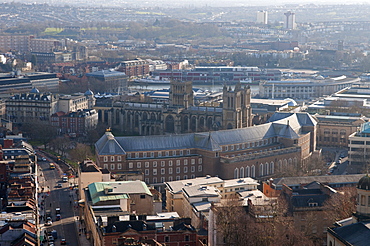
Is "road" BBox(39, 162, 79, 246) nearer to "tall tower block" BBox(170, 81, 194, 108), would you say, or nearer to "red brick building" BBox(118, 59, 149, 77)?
"tall tower block" BBox(170, 81, 194, 108)

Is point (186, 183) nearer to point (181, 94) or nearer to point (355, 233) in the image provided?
point (355, 233)

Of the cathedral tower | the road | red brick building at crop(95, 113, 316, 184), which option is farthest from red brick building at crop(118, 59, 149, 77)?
red brick building at crop(95, 113, 316, 184)

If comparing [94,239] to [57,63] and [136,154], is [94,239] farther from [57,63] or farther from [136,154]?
[57,63]

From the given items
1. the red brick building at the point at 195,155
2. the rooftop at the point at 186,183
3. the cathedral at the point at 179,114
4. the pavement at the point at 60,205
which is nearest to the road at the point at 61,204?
the pavement at the point at 60,205

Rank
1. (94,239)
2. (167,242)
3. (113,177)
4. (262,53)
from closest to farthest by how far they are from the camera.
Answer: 1. (167,242)
2. (94,239)
3. (113,177)
4. (262,53)

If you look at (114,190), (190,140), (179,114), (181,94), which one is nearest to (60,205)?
(114,190)

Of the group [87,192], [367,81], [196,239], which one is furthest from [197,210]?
[367,81]

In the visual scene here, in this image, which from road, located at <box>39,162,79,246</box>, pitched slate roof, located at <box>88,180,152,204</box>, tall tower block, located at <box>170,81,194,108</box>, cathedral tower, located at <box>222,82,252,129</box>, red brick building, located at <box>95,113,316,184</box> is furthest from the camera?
tall tower block, located at <box>170,81,194,108</box>
